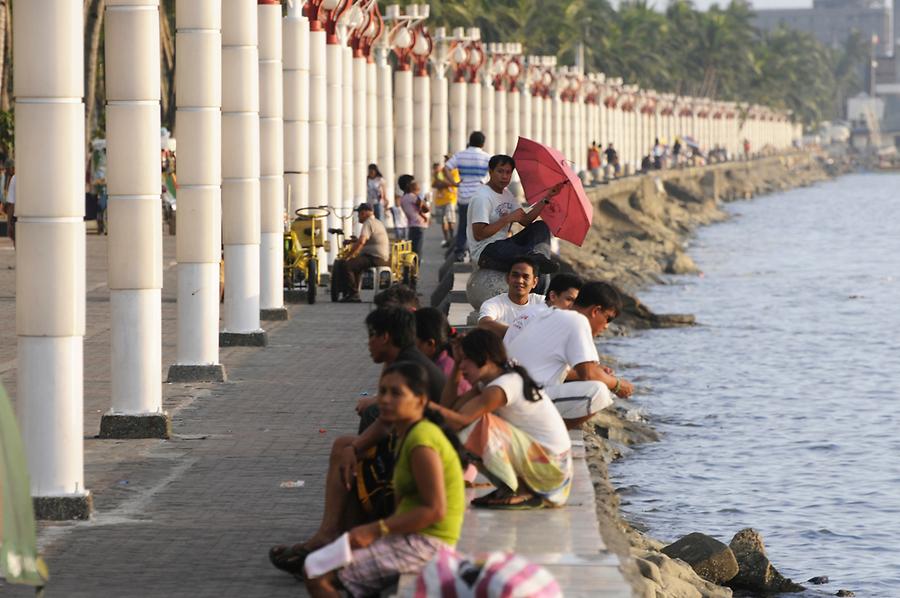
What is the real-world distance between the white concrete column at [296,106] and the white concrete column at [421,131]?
60.9ft

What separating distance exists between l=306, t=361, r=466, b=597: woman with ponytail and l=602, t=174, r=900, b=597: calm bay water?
8205 millimetres

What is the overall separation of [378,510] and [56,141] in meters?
3.13

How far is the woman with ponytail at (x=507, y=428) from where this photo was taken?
404 inches

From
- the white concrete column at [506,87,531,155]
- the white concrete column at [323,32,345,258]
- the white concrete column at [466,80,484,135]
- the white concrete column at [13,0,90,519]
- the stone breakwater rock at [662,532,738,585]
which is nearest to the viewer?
the white concrete column at [13,0,90,519]

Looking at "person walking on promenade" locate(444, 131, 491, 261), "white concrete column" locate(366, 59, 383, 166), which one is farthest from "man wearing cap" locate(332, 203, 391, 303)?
"white concrete column" locate(366, 59, 383, 166)

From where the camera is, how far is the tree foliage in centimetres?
9388

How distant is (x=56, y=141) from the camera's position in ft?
38.5

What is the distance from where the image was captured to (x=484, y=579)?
822 cm

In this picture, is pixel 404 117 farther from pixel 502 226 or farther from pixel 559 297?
pixel 559 297

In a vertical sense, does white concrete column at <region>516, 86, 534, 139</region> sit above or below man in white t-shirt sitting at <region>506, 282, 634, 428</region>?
above

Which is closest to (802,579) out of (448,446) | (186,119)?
(186,119)

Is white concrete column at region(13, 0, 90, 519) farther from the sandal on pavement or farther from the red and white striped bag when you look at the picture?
the red and white striped bag

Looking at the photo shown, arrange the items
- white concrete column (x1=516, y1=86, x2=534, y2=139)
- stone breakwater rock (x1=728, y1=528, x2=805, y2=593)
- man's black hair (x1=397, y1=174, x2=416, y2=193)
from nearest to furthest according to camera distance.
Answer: stone breakwater rock (x1=728, y1=528, x2=805, y2=593)
man's black hair (x1=397, y1=174, x2=416, y2=193)
white concrete column (x1=516, y1=86, x2=534, y2=139)

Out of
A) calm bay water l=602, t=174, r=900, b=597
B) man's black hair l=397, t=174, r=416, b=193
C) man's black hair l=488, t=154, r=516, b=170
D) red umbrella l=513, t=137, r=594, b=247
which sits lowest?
calm bay water l=602, t=174, r=900, b=597
